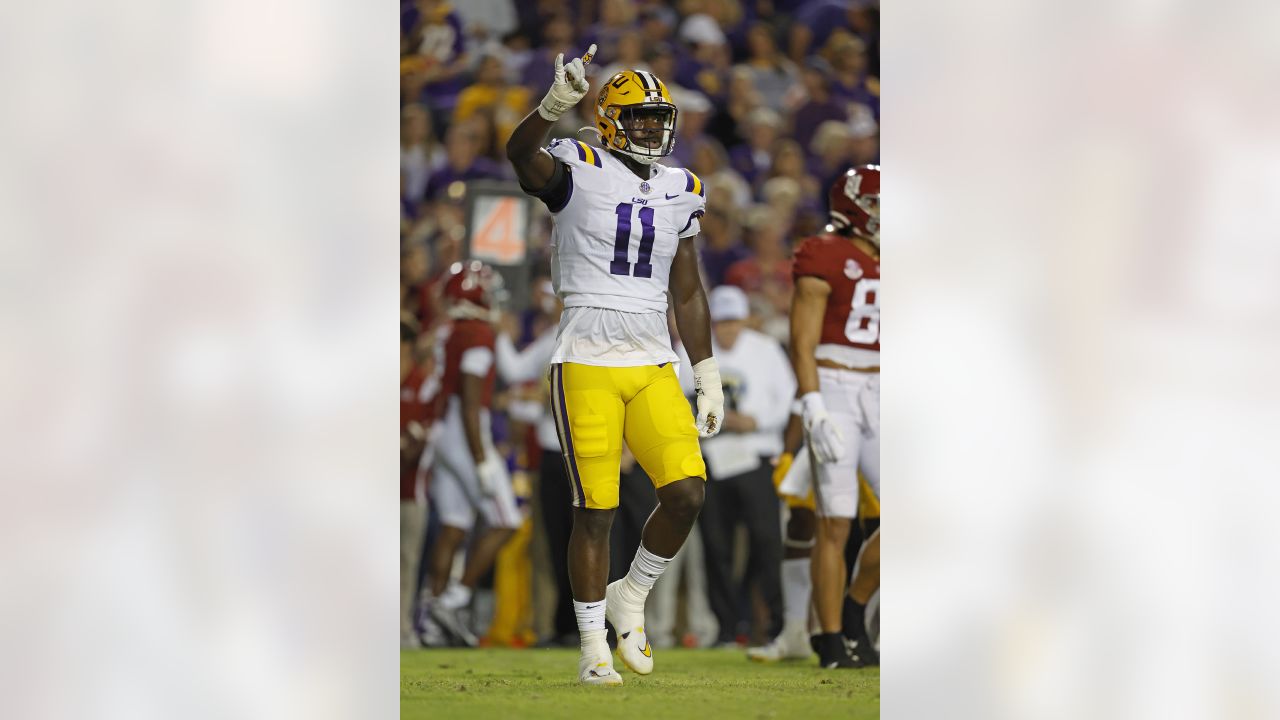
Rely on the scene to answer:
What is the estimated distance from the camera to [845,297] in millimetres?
5910

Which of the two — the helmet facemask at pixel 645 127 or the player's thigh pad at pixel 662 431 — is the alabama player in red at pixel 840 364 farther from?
the helmet facemask at pixel 645 127

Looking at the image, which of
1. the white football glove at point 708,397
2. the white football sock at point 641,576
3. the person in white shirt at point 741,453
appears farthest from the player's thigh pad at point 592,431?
the person in white shirt at point 741,453

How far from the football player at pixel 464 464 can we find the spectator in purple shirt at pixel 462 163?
624 millimetres

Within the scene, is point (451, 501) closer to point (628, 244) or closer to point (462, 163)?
point (462, 163)

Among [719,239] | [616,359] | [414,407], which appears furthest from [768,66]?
[616,359]

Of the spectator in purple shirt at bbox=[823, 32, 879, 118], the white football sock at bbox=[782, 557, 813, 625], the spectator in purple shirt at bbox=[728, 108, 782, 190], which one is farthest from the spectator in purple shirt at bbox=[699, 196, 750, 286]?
the white football sock at bbox=[782, 557, 813, 625]

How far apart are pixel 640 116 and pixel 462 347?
3.05 meters

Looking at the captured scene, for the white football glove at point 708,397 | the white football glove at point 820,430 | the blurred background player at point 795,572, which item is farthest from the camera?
the blurred background player at point 795,572

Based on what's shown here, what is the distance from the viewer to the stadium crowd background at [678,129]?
7.62 m
